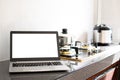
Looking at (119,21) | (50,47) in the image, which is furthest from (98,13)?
(50,47)

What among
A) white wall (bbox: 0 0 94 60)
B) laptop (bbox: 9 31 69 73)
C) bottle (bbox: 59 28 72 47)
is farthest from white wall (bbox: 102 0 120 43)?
laptop (bbox: 9 31 69 73)

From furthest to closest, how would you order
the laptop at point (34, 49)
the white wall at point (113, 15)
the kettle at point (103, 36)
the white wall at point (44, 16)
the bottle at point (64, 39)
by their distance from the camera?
the white wall at point (113, 15)
the kettle at point (103, 36)
the bottle at point (64, 39)
the white wall at point (44, 16)
the laptop at point (34, 49)

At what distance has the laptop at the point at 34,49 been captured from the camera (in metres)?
1.25

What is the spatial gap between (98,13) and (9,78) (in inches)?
69.7

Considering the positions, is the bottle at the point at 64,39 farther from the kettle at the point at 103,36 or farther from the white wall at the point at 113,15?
the white wall at the point at 113,15

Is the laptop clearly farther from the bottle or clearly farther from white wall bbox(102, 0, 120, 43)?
white wall bbox(102, 0, 120, 43)

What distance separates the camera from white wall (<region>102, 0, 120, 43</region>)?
93.7 inches

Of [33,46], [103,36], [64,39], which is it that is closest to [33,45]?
[33,46]

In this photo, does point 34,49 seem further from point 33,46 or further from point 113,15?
point 113,15

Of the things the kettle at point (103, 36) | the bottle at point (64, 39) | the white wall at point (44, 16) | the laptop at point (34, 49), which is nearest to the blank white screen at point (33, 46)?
the laptop at point (34, 49)

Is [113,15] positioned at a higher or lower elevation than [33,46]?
higher

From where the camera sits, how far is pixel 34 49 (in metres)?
1.33

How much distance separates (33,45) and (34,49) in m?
0.03

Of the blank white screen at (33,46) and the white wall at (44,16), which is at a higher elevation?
the white wall at (44,16)
